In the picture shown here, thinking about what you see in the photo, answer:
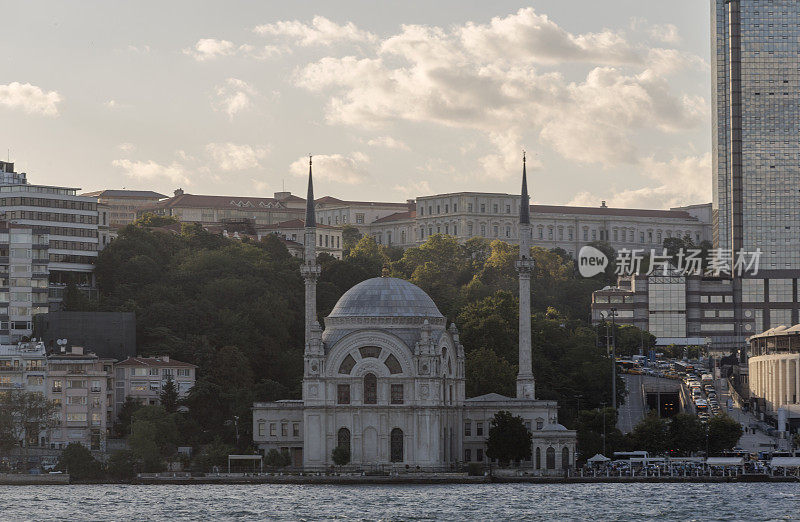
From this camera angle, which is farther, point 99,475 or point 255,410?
point 255,410

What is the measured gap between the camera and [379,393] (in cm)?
11062

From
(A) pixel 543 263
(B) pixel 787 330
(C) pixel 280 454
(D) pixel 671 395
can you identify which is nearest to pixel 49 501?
(C) pixel 280 454

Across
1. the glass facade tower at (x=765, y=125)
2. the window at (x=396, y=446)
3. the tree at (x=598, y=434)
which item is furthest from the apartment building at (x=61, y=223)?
the glass facade tower at (x=765, y=125)

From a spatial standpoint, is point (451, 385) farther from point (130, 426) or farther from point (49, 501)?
point (49, 501)

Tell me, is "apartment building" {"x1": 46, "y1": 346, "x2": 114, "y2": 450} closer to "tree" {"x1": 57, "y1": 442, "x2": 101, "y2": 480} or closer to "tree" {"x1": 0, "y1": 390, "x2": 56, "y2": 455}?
"tree" {"x1": 0, "y1": 390, "x2": 56, "y2": 455}

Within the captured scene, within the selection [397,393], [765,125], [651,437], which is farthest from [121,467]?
[765,125]

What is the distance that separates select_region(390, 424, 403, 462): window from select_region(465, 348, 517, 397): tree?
1292 cm

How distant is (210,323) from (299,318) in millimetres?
7981

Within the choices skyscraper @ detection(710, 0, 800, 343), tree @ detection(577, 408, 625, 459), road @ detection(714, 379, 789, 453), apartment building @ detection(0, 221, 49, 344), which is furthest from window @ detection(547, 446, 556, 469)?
skyscraper @ detection(710, 0, 800, 343)

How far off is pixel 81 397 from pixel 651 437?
3779cm

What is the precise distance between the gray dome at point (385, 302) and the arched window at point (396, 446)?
7311mm

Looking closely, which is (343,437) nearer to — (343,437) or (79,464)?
(343,437)

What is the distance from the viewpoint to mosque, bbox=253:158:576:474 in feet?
361

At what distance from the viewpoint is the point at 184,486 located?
10519 cm
